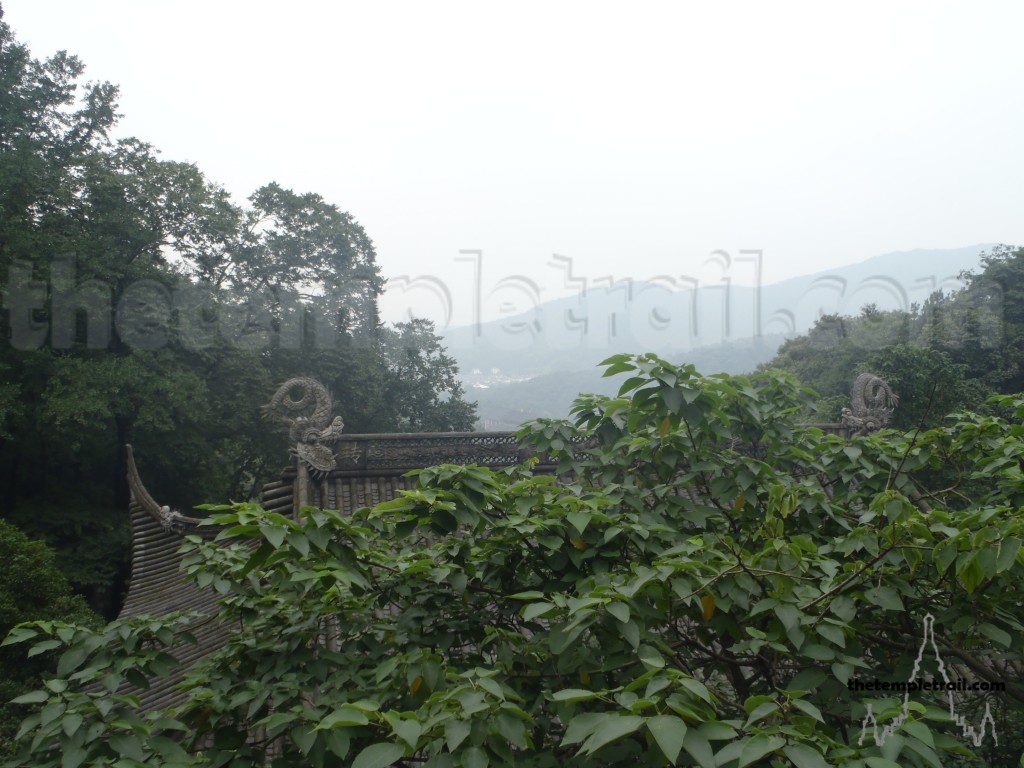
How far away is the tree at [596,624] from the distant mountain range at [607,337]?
24395 mm

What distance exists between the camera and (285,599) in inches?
149

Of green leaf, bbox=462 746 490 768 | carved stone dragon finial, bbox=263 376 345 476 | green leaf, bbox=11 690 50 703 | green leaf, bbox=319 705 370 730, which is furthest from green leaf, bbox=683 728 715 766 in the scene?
carved stone dragon finial, bbox=263 376 345 476

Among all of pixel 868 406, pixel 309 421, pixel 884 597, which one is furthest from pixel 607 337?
pixel 884 597

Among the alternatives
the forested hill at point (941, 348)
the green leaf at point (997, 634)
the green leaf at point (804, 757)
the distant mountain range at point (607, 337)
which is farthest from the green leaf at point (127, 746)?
the distant mountain range at point (607, 337)

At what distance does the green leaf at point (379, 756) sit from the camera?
2.25m

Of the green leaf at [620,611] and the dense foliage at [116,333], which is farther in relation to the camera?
the dense foliage at [116,333]

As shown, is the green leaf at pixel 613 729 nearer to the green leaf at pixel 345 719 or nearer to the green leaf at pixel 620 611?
the green leaf at pixel 620 611

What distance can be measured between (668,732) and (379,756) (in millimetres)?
874

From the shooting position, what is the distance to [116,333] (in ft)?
66.4

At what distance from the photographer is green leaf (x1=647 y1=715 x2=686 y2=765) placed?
6.59ft

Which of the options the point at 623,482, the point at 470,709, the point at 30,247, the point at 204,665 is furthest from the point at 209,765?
the point at 30,247

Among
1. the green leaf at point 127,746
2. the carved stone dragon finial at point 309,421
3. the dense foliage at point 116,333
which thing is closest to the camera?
the green leaf at point 127,746

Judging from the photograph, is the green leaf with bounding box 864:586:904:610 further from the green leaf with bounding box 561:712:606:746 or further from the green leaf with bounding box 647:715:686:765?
the green leaf with bounding box 561:712:606:746

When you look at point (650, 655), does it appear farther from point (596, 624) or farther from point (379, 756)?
point (379, 756)
